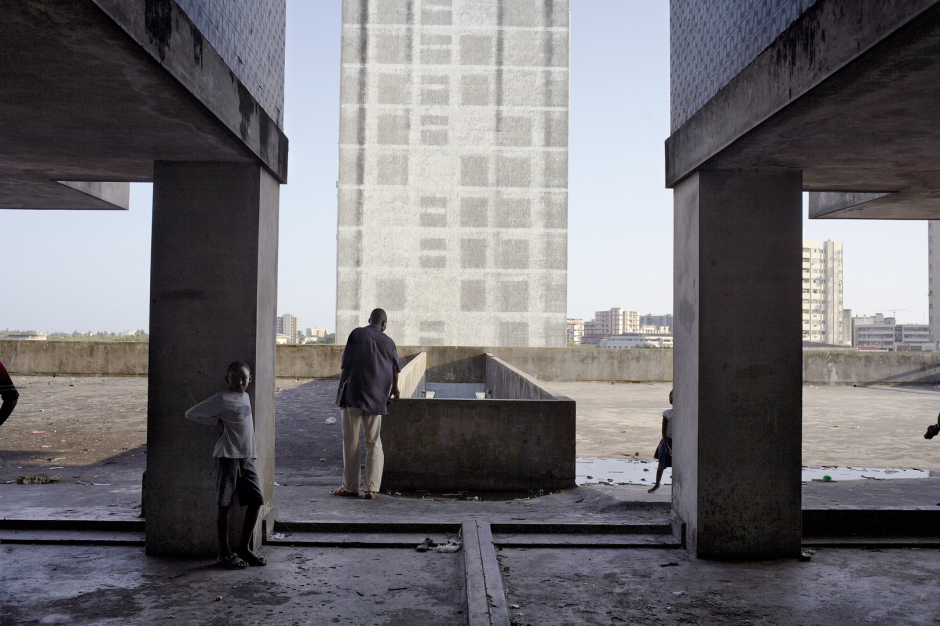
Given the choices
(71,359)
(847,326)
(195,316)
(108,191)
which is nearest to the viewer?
(195,316)

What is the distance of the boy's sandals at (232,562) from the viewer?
4.92 metres

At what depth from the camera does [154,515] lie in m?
5.22

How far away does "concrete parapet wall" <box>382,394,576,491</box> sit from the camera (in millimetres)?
7613

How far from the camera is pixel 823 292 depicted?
148 m

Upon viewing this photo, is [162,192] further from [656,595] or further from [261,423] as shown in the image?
[656,595]

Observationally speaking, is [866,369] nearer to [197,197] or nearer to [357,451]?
[357,451]

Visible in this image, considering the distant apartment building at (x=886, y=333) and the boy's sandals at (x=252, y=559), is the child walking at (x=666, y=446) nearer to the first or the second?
the boy's sandals at (x=252, y=559)

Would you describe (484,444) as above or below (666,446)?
below

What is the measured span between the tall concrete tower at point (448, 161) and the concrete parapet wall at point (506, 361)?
9691 mm

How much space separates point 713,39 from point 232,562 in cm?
525

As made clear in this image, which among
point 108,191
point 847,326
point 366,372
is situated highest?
point 847,326

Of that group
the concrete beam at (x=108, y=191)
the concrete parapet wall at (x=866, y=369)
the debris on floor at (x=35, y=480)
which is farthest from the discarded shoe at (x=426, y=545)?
the concrete parapet wall at (x=866, y=369)

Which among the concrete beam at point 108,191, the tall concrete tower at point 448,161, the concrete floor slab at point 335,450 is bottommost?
the concrete floor slab at point 335,450

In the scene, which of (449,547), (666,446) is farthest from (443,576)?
(666,446)
